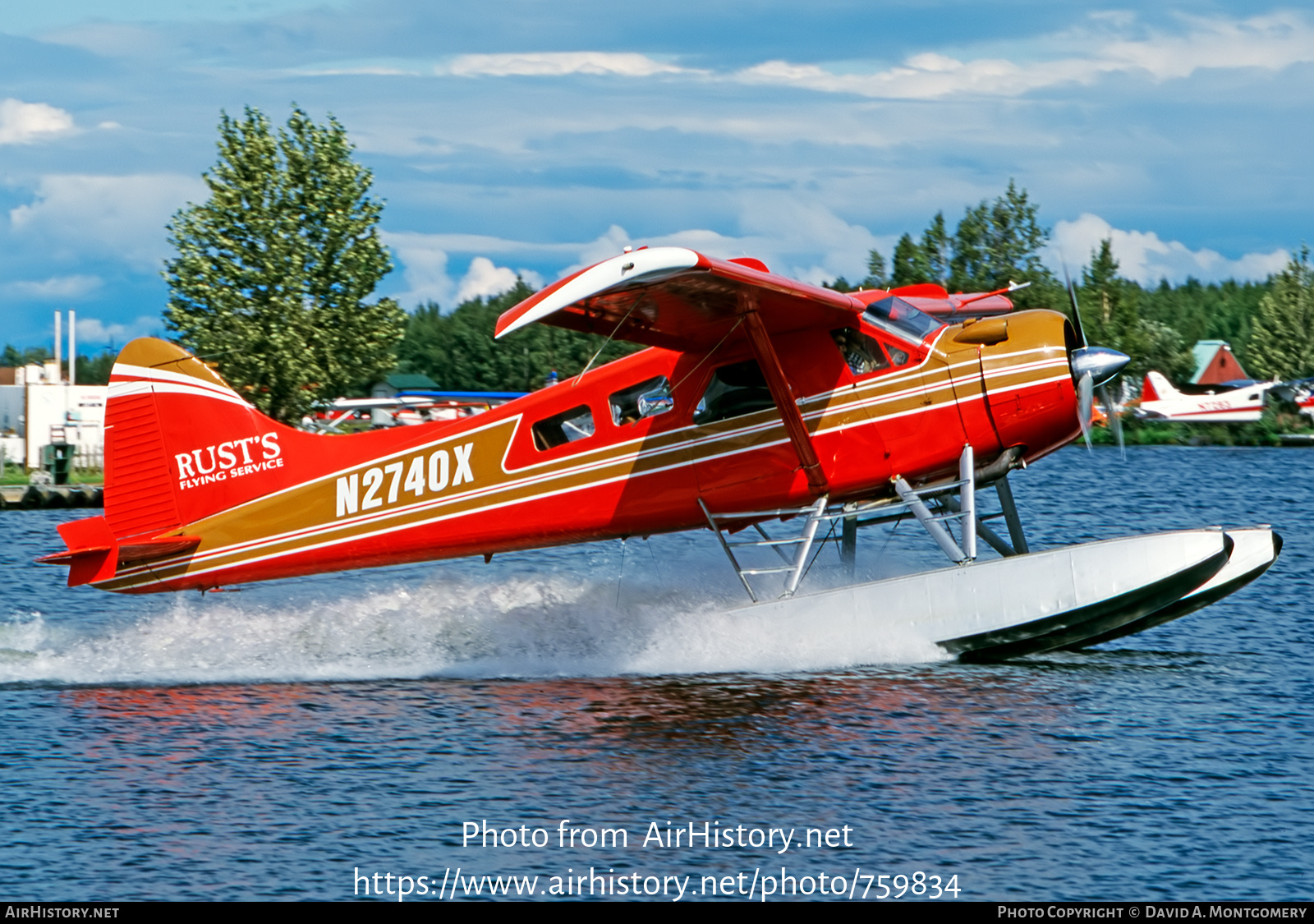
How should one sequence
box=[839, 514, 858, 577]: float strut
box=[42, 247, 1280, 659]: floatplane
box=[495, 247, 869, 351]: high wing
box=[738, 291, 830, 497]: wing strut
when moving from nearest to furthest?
box=[495, 247, 869, 351]: high wing → box=[738, 291, 830, 497]: wing strut → box=[42, 247, 1280, 659]: floatplane → box=[839, 514, 858, 577]: float strut

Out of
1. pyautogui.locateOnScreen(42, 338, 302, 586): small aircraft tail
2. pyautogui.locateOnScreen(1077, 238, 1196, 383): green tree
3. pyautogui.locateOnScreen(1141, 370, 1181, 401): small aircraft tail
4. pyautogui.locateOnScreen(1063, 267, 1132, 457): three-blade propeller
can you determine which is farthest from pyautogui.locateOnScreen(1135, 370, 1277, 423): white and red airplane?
pyautogui.locateOnScreen(42, 338, 302, 586): small aircraft tail

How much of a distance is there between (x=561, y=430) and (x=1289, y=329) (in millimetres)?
68805

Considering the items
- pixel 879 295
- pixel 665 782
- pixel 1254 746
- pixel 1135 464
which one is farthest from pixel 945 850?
pixel 1135 464

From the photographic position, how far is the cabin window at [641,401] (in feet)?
40.4

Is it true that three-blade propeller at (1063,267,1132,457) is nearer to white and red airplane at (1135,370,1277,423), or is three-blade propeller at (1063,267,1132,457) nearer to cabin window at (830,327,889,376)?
cabin window at (830,327,889,376)

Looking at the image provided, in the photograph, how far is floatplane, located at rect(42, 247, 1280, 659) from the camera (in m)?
11.5

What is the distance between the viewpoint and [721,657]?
12094mm

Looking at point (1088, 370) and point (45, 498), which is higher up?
point (1088, 370)

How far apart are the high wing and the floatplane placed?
0.11ft

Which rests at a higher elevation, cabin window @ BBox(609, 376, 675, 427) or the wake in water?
cabin window @ BBox(609, 376, 675, 427)

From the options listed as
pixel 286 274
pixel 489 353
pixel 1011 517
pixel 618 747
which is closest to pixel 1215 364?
pixel 489 353

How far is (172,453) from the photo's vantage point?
42.3ft

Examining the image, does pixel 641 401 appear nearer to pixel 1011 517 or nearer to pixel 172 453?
pixel 1011 517

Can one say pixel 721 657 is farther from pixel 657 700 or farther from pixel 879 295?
pixel 879 295
